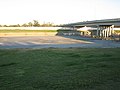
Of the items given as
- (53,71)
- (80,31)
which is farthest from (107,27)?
(53,71)

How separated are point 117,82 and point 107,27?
3240 inches

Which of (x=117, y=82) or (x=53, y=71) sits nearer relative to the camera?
(x=117, y=82)

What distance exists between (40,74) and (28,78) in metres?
1.56

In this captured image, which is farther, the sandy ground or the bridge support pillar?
the bridge support pillar

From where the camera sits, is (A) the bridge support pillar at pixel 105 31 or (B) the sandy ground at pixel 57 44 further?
(A) the bridge support pillar at pixel 105 31

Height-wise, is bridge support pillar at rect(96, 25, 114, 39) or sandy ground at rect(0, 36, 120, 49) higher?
bridge support pillar at rect(96, 25, 114, 39)

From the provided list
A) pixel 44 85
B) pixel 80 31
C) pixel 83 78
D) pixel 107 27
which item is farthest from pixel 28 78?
pixel 80 31

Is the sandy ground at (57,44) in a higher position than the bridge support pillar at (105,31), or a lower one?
lower

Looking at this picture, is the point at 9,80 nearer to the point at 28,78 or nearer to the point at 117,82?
the point at 28,78

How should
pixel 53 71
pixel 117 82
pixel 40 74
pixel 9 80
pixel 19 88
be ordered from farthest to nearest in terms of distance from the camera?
pixel 53 71 < pixel 40 74 < pixel 9 80 < pixel 117 82 < pixel 19 88

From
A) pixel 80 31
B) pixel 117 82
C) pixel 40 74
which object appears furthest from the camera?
pixel 80 31

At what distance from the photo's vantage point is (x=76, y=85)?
547 inches

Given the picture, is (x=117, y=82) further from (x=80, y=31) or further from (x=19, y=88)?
(x=80, y=31)

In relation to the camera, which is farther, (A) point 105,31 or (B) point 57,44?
(A) point 105,31
